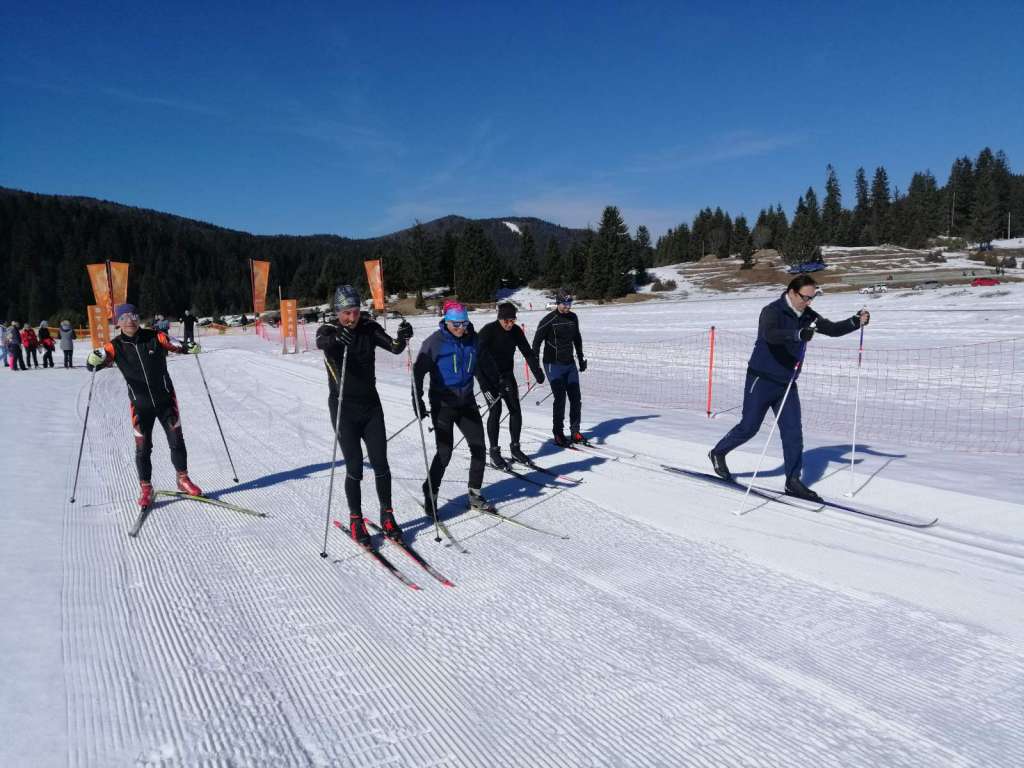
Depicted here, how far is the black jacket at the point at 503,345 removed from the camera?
7129 millimetres

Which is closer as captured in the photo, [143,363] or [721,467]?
[143,363]

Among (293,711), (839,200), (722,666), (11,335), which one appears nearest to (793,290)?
(722,666)

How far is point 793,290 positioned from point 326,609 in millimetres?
4390

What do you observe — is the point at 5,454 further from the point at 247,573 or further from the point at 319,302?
the point at 319,302

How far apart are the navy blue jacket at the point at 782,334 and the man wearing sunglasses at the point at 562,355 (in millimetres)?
2616

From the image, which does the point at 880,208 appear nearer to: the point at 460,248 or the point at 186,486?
the point at 460,248

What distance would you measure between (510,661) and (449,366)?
2.64 meters

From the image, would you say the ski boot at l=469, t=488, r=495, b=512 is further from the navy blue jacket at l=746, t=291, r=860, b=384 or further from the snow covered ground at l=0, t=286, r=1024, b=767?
the navy blue jacket at l=746, t=291, r=860, b=384

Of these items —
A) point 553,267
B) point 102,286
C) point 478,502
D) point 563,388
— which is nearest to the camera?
point 478,502

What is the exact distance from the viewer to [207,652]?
11.6 ft

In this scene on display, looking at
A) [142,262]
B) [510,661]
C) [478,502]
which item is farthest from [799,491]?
[142,262]

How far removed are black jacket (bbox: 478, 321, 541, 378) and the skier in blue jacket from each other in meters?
1.49

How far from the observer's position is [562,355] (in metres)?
7.97

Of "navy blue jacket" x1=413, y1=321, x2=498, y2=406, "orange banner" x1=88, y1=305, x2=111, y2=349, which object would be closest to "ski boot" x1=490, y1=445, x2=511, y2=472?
"navy blue jacket" x1=413, y1=321, x2=498, y2=406
